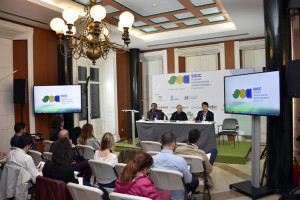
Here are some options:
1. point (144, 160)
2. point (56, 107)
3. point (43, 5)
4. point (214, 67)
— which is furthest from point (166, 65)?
point (144, 160)

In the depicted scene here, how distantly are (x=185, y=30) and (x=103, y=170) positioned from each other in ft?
19.3

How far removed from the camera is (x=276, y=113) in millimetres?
3131

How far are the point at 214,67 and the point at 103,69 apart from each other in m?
3.84

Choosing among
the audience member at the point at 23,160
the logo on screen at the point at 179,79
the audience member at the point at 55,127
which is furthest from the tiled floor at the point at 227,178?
the logo on screen at the point at 179,79

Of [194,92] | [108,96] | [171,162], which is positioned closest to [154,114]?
[194,92]

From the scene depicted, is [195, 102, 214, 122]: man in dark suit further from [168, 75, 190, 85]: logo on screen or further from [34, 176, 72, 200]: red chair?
[34, 176, 72, 200]: red chair

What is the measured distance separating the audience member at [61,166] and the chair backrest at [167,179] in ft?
2.67

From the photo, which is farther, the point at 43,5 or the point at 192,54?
the point at 192,54

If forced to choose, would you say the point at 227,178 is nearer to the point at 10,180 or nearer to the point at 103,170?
the point at 103,170

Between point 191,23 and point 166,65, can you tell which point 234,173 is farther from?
point 166,65

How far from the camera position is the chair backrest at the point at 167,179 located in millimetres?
2446

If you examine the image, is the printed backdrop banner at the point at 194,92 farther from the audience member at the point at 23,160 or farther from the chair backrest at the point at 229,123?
the audience member at the point at 23,160

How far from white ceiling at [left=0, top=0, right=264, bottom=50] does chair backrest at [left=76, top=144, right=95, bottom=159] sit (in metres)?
2.80

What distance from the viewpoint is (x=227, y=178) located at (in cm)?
448
